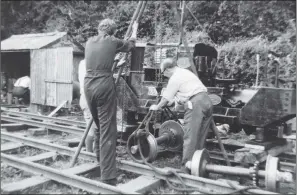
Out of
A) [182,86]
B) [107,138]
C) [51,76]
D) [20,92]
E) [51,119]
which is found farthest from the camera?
[20,92]

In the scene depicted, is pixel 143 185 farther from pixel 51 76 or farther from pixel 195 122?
pixel 51 76

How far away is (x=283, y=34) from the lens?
49.8 ft

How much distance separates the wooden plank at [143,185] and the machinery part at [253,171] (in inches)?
22.6

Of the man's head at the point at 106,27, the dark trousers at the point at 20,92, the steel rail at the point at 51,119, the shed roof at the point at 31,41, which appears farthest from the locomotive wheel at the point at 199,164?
the dark trousers at the point at 20,92

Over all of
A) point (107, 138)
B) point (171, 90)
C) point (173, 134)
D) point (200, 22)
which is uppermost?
point (200, 22)

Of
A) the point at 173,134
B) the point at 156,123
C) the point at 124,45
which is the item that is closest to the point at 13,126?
the point at 156,123

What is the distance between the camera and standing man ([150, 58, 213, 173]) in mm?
5406

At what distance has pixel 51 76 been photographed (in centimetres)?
1455

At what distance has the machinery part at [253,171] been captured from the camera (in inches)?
168

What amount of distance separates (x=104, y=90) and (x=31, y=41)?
13.5 metres

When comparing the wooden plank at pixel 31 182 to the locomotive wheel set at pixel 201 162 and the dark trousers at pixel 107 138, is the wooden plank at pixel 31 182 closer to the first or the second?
the dark trousers at pixel 107 138

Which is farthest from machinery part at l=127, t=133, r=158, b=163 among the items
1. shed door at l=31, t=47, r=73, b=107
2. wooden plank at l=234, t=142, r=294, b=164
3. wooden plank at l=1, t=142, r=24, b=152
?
shed door at l=31, t=47, r=73, b=107

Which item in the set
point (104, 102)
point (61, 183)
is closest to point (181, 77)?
point (104, 102)

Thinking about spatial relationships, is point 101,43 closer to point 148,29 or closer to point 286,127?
point 286,127
